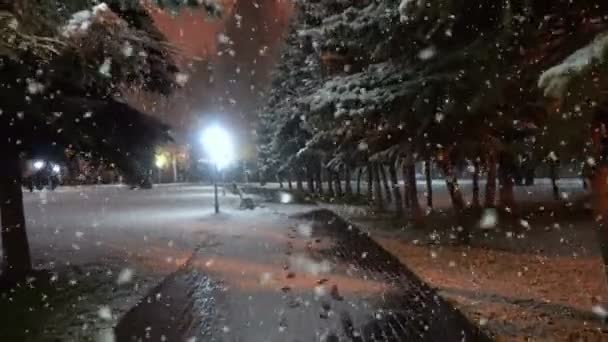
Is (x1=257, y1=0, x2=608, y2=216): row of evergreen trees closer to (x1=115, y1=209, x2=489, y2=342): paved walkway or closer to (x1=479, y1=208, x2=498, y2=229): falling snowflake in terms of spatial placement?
(x1=115, y1=209, x2=489, y2=342): paved walkway

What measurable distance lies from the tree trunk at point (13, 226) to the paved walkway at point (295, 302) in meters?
2.75

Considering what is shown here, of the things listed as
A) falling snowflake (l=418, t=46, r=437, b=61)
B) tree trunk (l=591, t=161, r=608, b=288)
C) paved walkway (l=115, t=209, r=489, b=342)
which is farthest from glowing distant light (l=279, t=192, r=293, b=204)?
tree trunk (l=591, t=161, r=608, b=288)

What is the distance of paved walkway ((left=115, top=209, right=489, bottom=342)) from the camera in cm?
698

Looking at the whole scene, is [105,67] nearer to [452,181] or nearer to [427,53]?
[427,53]

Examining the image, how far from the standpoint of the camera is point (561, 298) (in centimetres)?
820

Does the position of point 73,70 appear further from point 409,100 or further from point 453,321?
point 453,321

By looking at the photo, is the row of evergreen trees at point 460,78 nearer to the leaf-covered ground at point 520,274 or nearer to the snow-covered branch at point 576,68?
the snow-covered branch at point 576,68

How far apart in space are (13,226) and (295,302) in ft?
18.9

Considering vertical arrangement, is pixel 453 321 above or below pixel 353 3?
below

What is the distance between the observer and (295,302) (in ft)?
28.3

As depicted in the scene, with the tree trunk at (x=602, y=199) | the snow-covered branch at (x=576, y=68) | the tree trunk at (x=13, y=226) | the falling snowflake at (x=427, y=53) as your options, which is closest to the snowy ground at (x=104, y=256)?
the tree trunk at (x=13, y=226)

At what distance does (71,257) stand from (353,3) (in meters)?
10.3

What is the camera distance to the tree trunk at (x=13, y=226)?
34.4 ft

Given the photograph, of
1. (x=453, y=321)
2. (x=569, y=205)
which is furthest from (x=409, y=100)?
(x=569, y=205)
